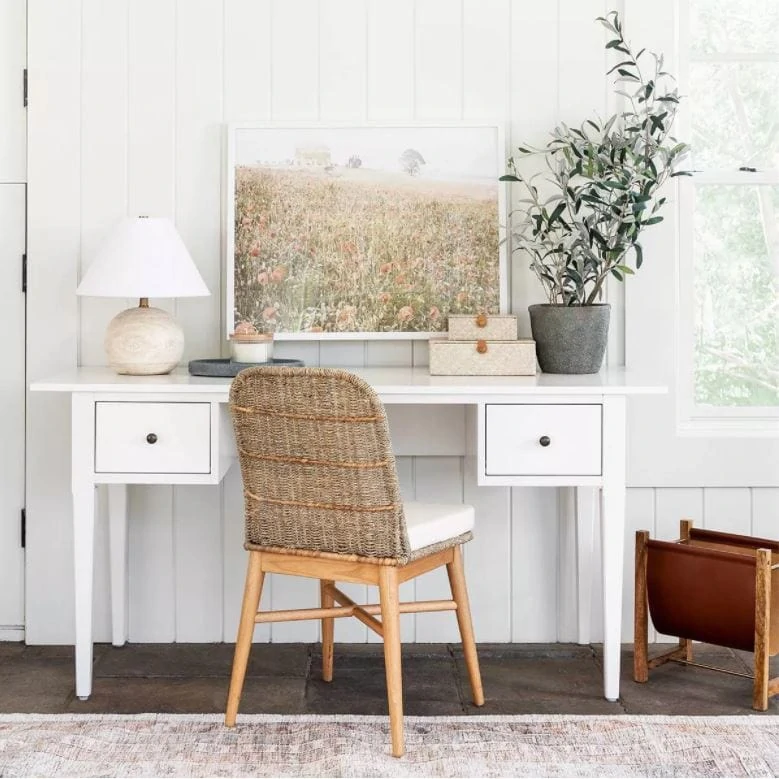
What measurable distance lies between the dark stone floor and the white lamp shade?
3.40 ft

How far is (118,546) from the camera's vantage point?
2.93 m

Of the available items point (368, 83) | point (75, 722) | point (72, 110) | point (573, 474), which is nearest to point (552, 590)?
point (573, 474)

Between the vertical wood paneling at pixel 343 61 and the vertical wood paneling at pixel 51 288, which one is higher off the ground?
the vertical wood paneling at pixel 343 61

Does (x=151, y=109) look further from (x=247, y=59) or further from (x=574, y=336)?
(x=574, y=336)

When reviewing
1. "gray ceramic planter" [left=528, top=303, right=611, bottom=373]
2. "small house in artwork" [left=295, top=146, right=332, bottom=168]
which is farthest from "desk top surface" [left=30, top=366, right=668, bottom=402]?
"small house in artwork" [left=295, top=146, right=332, bottom=168]

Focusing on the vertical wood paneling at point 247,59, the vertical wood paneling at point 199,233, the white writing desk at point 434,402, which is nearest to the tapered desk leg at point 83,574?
the white writing desk at point 434,402

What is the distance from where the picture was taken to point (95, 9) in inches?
116

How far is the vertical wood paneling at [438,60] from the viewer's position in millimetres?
2945

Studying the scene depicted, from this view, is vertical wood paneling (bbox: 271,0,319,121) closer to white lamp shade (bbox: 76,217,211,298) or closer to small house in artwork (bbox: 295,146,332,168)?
small house in artwork (bbox: 295,146,332,168)

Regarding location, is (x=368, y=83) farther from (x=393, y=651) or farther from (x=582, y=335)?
(x=393, y=651)

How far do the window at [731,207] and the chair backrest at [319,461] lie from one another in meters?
1.23

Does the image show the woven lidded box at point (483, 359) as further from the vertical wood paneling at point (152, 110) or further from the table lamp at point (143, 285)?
the vertical wood paneling at point (152, 110)

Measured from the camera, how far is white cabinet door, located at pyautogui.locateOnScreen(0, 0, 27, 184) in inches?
117

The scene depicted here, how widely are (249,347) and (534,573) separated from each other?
3.58 feet
